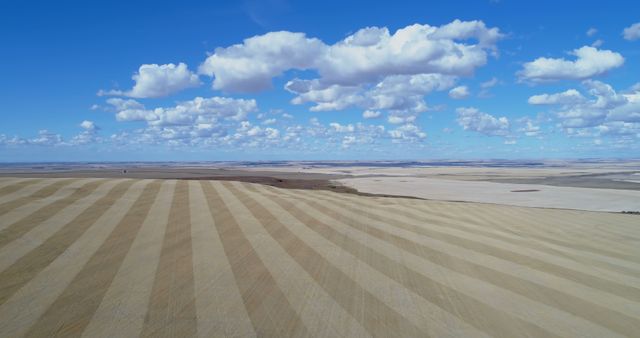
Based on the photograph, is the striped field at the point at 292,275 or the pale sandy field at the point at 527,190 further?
the pale sandy field at the point at 527,190

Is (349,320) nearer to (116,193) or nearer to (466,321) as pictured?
(466,321)

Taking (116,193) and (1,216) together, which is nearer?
(1,216)

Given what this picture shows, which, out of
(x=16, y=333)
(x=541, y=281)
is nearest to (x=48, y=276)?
(x=16, y=333)

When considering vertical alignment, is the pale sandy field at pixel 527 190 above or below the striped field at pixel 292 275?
below

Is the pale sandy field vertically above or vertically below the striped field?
below

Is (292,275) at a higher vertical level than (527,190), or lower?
higher

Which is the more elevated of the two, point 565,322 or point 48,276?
point 48,276

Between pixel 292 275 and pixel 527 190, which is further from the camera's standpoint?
pixel 527 190

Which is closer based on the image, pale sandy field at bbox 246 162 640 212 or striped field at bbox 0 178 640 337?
striped field at bbox 0 178 640 337
